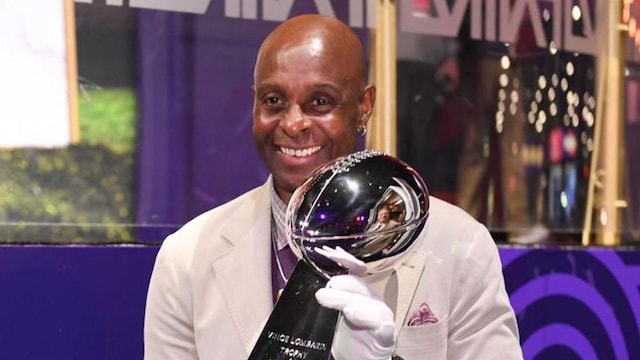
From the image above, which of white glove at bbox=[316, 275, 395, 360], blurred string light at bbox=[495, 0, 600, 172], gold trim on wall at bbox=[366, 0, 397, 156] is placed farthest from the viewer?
blurred string light at bbox=[495, 0, 600, 172]

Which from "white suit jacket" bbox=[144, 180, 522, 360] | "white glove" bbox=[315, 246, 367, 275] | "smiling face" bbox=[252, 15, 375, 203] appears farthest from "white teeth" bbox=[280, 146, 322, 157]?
"white glove" bbox=[315, 246, 367, 275]

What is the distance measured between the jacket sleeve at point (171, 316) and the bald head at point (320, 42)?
0.39 metres

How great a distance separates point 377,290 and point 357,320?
0.37m

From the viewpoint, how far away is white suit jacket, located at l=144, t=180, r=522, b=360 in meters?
1.67

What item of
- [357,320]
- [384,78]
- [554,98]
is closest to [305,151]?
[357,320]

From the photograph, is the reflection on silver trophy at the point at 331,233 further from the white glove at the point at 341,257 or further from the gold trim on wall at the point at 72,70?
the gold trim on wall at the point at 72,70

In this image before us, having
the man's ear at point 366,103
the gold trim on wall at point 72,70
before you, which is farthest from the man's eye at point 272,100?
the gold trim on wall at point 72,70

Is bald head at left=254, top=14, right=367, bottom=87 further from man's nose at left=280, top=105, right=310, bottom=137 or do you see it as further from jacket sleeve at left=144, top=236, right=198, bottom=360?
jacket sleeve at left=144, top=236, right=198, bottom=360

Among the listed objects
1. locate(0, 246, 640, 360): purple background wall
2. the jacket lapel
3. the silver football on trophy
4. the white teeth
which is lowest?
locate(0, 246, 640, 360): purple background wall

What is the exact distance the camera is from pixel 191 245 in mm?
1797

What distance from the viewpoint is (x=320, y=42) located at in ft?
5.32

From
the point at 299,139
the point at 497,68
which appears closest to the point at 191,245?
the point at 299,139

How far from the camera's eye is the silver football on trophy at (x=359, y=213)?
1.33m

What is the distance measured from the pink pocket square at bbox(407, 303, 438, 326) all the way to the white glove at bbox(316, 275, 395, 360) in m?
0.34
